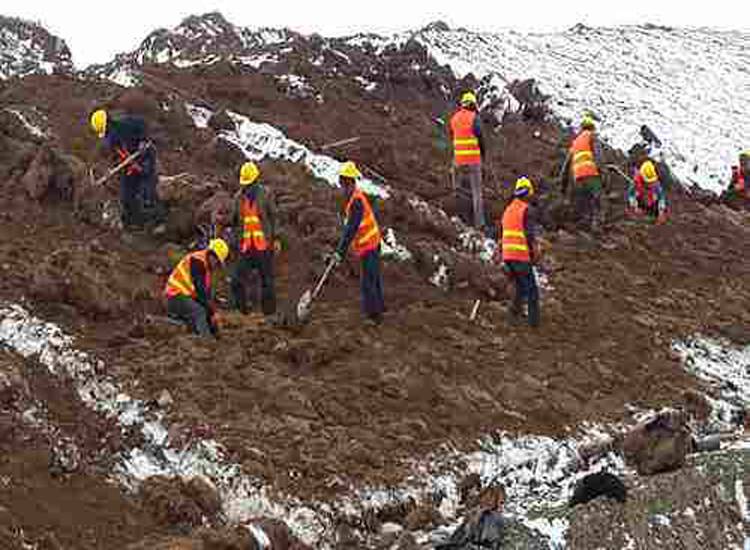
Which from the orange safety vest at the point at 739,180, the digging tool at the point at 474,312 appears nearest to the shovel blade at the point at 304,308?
the digging tool at the point at 474,312

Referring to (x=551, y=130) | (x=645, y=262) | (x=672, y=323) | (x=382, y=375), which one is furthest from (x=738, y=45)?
(x=382, y=375)

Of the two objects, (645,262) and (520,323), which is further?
(645,262)

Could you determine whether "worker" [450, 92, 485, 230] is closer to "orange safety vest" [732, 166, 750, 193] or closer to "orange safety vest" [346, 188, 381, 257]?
"orange safety vest" [346, 188, 381, 257]

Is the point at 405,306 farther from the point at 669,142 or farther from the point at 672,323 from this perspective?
the point at 669,142

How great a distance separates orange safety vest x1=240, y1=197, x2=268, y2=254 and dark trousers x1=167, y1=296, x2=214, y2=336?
44.7 inches

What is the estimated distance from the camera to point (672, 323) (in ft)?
40.6

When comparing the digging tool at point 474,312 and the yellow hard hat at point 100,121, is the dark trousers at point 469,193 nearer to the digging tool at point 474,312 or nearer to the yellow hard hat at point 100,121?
the digging tool at point 474,312

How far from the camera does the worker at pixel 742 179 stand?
19.1m

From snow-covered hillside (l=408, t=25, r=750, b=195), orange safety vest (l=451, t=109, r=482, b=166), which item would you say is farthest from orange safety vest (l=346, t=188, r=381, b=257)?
snow-covered hillside (l=408, t=25, r=750, b=195)

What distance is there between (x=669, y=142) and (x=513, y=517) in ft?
54.9

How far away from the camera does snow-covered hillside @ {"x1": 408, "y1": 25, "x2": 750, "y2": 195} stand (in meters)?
22.6

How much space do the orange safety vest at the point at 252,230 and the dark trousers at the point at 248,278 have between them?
0.07 m

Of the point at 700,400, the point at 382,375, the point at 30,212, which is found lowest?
the point at 700,400

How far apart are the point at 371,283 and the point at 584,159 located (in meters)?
5.33
